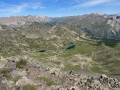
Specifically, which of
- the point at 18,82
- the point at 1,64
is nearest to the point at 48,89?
the point at 18,82

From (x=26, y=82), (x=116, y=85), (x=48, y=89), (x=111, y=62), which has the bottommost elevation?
(x=111, y=62)

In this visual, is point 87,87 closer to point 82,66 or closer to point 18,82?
point 18,82

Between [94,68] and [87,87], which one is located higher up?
[87,87]

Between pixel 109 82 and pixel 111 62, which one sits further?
pixel 111 62

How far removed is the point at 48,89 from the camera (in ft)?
108

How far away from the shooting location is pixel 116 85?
220 ft

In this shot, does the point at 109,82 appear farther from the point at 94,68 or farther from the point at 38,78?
the point at 94,68

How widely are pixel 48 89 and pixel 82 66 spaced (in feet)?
488

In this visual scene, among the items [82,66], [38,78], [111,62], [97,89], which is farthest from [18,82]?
[111,62]

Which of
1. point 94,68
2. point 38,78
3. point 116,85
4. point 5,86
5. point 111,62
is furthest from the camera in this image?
point 111,62

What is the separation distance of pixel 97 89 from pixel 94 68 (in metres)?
128

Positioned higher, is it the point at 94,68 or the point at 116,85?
the point at 116,85

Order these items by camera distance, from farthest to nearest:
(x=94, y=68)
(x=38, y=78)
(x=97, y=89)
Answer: (x=94, y=68) → (x=97, y=89) → (x=38, y=78)

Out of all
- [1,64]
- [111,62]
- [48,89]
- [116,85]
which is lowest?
[111,62]
